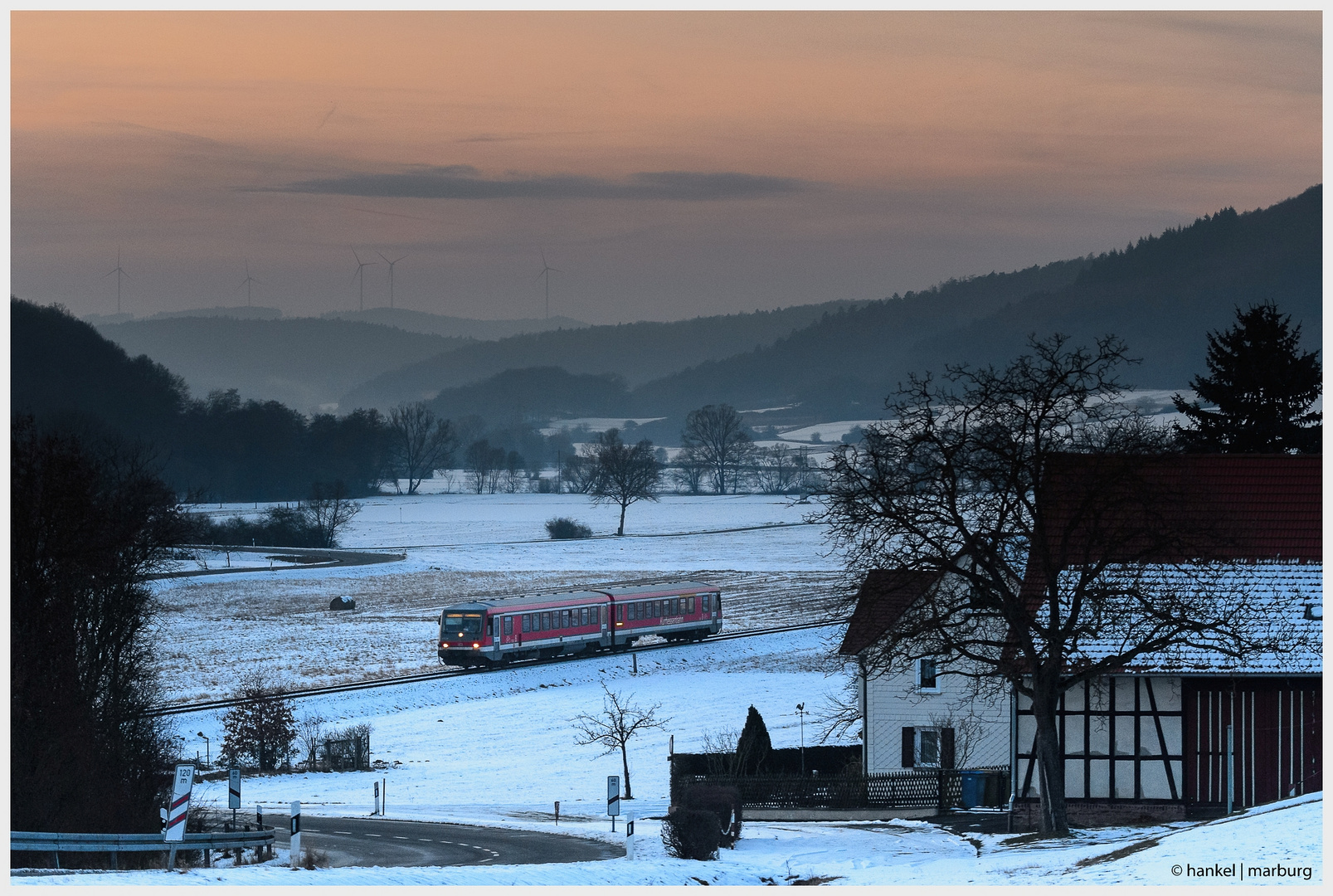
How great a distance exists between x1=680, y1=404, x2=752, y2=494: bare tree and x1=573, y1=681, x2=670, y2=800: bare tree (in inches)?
4100

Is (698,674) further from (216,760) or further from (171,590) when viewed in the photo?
(171,590)

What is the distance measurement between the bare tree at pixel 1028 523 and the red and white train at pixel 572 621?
32499 mm

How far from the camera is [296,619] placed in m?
63.6

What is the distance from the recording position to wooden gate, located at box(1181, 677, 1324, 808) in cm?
2258

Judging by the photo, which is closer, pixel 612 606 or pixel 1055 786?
pixel 1055 786

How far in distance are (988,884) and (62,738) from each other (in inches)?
576

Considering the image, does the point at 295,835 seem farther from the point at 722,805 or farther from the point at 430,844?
the point at 722,805

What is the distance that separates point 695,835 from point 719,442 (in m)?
132

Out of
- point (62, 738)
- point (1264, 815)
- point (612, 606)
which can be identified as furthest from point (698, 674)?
point (1264, 815)

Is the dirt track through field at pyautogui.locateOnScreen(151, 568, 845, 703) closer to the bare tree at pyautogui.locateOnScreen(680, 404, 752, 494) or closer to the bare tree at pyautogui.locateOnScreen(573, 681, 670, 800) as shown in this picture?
the bare tree at pyautogui.locateOnScreen(573, 681, 670, 800)

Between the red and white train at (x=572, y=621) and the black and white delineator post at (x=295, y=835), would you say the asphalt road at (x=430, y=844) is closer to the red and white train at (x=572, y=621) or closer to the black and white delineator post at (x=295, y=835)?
the black and white delineator post at (x=295, y=835)

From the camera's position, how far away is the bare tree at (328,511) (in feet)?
329

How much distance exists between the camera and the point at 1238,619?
22656 mm

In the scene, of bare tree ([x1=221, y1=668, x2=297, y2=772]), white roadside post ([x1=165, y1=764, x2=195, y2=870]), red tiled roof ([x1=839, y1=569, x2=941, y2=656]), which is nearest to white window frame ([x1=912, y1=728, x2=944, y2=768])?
red tiled roof ([x1=839, y1=569, x2=941, y2=656])
